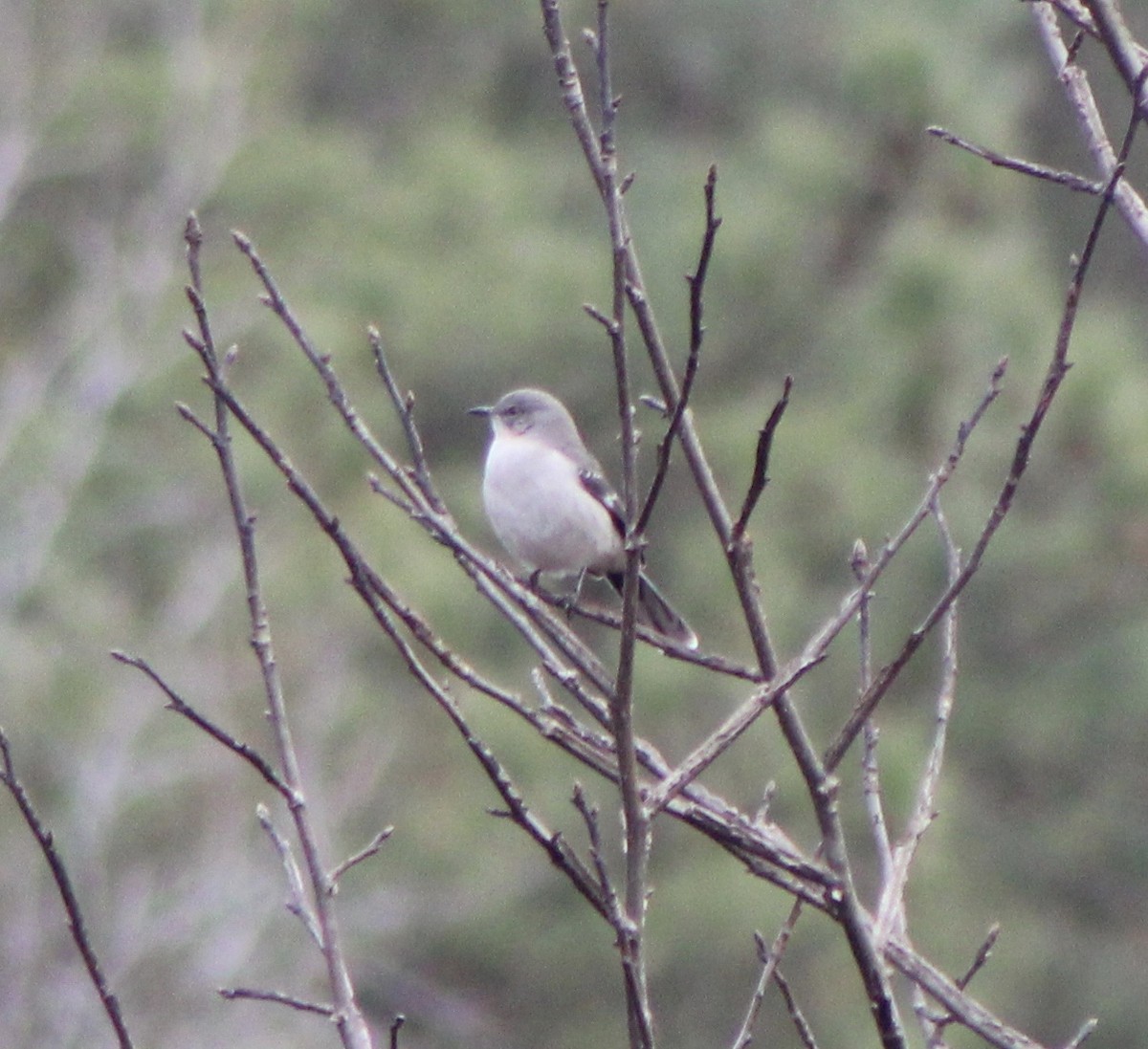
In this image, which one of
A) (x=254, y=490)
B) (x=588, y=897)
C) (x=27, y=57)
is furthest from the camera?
(x=27, y=57)

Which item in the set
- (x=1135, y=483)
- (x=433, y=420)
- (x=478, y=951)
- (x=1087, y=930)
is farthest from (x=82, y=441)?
(x=1087, y=930)

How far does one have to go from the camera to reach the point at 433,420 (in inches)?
592

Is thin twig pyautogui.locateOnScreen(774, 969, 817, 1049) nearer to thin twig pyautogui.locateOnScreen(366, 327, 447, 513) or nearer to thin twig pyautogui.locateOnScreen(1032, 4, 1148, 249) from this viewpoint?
thin twig pyautogui.locateOnScreen(366, 327, 447, 513)

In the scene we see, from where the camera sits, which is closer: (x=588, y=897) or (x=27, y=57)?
(x=588, y=897)

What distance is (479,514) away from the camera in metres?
13.6

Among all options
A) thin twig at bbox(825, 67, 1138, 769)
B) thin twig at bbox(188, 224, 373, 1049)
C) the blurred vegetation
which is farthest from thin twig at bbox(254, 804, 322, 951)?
the blurred vegetation

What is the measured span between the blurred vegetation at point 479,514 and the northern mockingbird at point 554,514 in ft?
19.3

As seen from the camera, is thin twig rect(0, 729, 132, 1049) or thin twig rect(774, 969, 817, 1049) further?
thin twig rect(774, 969, 817, 1049)

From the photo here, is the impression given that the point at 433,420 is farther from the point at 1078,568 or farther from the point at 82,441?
the point at 1078,568

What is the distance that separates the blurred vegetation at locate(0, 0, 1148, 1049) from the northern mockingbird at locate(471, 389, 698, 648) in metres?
5.88

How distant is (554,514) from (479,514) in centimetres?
822

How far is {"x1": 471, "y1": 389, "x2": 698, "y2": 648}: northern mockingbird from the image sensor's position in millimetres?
5359

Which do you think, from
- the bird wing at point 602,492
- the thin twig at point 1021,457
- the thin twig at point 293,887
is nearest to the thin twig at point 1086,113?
the thin twig at point 1021,457

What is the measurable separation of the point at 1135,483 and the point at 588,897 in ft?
38.3
